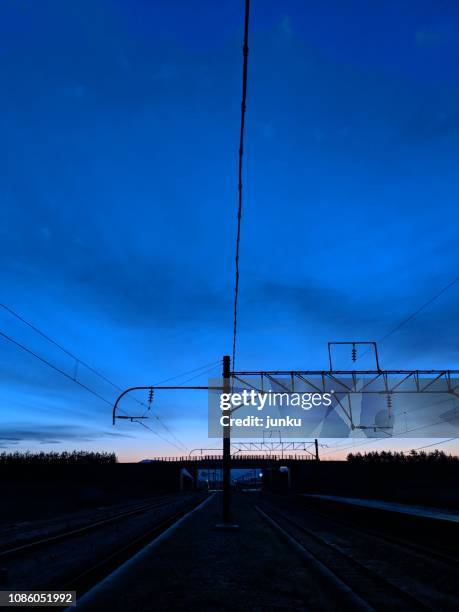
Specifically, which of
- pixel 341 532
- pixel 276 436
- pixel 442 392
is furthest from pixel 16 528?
pixel 276 436

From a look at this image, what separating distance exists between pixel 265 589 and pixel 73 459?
142737mm

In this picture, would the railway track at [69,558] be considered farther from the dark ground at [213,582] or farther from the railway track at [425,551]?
the railway track at [425,551]

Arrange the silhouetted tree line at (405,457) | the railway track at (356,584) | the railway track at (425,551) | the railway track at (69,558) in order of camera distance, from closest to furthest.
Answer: the railway track at (356,584) < the railway track at (69,558) < the railway track at (425,551) < the silhouetted tree line at (405,457)

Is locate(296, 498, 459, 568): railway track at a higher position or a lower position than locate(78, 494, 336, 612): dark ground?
lower

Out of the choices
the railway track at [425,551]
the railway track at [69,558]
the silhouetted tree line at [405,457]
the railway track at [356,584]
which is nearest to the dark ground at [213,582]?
the railway track at [356,584]

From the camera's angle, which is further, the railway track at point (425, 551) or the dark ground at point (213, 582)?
the railway track at point (425, 551)

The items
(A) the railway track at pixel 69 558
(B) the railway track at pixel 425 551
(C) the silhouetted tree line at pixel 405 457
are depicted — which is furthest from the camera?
(C) the silhouetted tree line at pixel 405 457

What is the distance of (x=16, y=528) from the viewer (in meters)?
20.3

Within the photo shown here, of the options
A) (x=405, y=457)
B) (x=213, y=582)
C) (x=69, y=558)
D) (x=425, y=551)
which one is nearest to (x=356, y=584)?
(x=213, y=582)

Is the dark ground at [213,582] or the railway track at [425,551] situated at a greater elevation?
the dark ground at [213,582]

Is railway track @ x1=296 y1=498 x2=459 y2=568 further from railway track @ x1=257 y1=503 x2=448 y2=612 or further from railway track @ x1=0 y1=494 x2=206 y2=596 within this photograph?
railway track @ x1=0 y1=494 x2=206 y2=596

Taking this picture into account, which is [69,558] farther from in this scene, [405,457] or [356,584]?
[405,457]

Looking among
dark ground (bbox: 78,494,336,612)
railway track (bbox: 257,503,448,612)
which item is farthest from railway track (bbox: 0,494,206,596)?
railway track (bbox: 257,503,448,612)

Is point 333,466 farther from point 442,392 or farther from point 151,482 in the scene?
point 442,392
